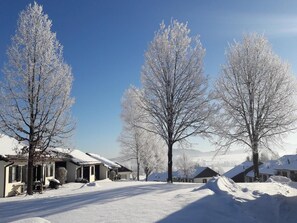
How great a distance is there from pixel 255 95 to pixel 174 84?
5316mm

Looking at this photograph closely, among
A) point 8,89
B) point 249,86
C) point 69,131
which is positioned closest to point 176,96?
point 249,86

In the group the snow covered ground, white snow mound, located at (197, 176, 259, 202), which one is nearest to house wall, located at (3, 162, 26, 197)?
the snow covered ground

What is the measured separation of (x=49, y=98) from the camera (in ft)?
54.3

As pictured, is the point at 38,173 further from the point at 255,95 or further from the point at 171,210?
the point at 171,210

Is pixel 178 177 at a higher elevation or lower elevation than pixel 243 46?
lower

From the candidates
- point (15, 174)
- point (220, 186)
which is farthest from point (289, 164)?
point (15, 174)

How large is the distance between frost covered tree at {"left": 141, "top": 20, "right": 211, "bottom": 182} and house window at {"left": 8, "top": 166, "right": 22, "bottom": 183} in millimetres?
11143

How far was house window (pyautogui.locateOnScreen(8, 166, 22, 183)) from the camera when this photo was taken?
72.3 ft

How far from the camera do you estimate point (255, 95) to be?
1948 cm

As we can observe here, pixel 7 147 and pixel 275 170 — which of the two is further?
pixel 275 170

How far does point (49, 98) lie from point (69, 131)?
2253 millimetres

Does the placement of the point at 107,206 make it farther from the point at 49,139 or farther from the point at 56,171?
the point at 56,171

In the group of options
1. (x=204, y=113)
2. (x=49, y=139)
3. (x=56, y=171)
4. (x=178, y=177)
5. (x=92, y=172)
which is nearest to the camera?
(x=49, y=139)

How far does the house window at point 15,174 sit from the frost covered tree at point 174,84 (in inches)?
439
